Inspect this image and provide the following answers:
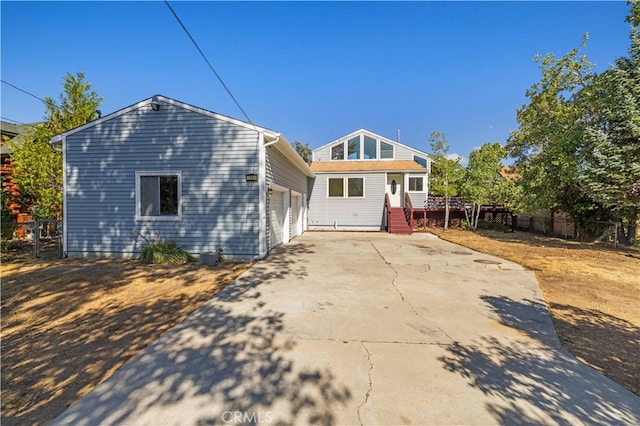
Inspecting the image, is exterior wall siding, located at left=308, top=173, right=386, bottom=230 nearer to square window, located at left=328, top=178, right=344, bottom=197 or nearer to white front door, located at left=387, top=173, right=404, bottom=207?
square window, located at left=328, top=178, right=344, bottom=197

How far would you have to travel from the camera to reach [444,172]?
17.0 m

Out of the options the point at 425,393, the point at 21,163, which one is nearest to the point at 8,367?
the point at 425,393

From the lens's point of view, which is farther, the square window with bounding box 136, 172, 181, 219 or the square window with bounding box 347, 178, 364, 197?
the square window with bounding box 347, 178, 364, 197

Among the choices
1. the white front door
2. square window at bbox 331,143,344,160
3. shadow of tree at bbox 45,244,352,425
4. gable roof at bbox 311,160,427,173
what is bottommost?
shadow of tree at bbox 45,244,352,425

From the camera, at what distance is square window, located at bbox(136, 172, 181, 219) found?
8055 mm

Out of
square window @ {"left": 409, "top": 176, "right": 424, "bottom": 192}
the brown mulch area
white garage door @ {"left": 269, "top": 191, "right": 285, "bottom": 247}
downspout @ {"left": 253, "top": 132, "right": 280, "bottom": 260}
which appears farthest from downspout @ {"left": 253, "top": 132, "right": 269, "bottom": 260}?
square window @ {"left": 409, "top": 176, "right": 424, "bottom": 192}

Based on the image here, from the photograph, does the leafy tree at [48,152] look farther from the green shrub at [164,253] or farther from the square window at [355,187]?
the square window at [355,187]

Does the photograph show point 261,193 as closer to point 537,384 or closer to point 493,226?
point 537,384

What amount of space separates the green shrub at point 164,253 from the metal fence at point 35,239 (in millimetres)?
2959

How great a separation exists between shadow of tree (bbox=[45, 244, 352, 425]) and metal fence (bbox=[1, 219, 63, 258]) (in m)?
7.65

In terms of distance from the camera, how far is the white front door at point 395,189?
56.4 feet

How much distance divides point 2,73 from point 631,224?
20616 millimetres

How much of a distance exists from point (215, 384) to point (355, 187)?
14899 millimetres

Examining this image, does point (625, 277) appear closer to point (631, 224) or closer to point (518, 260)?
point (518, 260)
